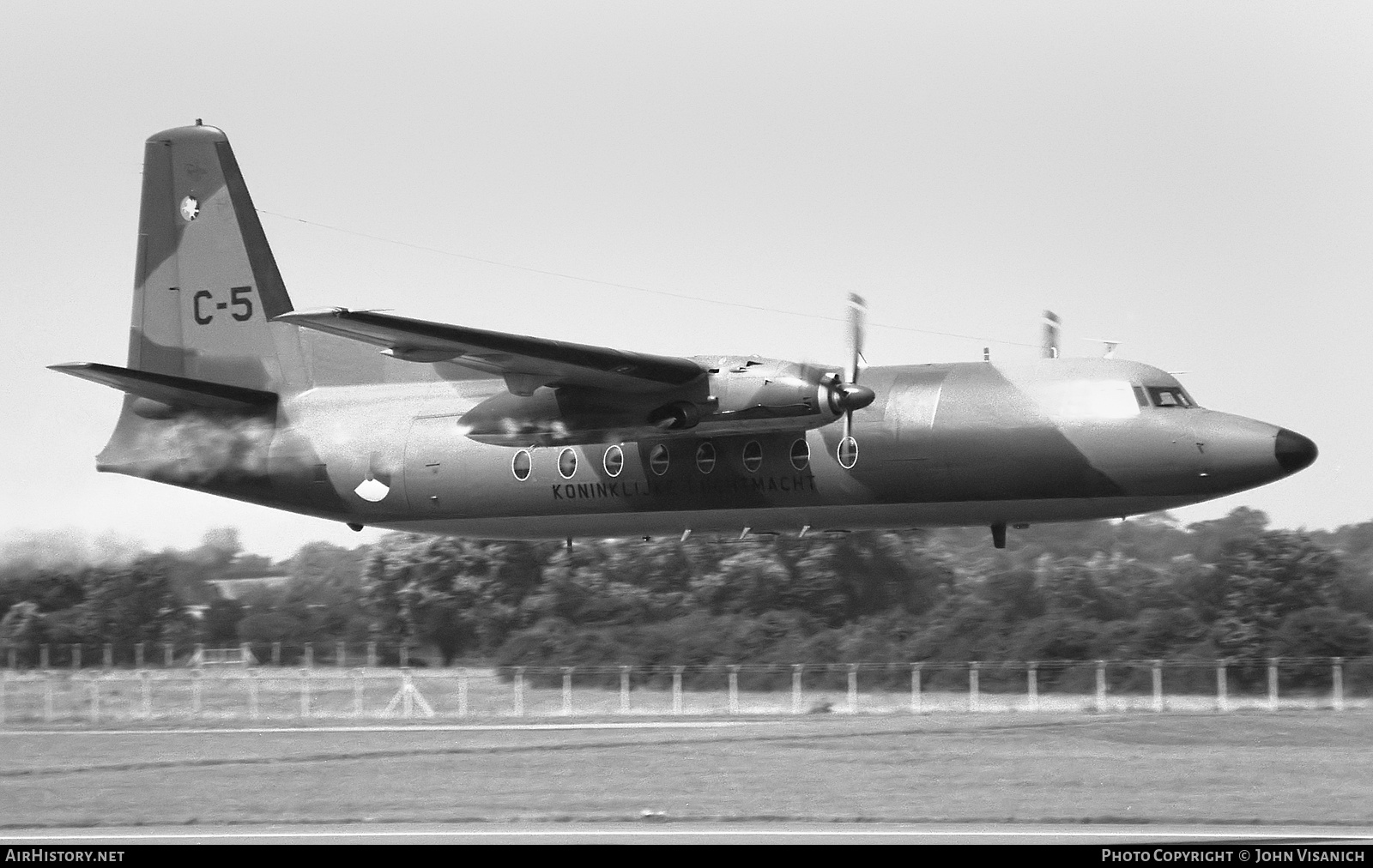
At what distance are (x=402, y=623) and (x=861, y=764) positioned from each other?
12470mm

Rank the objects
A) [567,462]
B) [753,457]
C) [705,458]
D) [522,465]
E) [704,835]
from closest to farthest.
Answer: [704,835] → [753,457] → [705,458] → [567,462] → [522,465]

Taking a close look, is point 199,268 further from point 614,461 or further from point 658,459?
point 658,459

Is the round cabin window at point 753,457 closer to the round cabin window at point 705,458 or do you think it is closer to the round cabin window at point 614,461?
the round cabin window at point 705,458

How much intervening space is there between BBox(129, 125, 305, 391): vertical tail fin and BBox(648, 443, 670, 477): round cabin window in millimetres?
7783

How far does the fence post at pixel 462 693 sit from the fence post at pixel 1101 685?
11.5 m

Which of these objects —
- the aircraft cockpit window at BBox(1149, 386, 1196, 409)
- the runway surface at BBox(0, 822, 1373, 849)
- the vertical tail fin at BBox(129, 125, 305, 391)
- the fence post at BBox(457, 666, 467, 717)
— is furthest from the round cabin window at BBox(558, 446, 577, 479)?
the fence post at BBox(457, 666, 467, 717)

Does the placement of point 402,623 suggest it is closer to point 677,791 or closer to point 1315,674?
point 677,791

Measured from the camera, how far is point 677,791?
21.1m

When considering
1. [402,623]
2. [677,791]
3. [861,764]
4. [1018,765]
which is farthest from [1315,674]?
[402,623]

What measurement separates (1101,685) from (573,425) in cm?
1170

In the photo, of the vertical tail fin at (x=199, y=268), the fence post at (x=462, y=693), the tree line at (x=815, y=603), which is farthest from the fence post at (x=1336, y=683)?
the vertical tail fin at (x=199, y=268)

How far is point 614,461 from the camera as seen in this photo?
21.9m

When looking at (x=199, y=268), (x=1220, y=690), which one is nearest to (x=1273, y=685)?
(x=1220, y=690)

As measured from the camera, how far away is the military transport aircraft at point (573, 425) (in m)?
19.5
